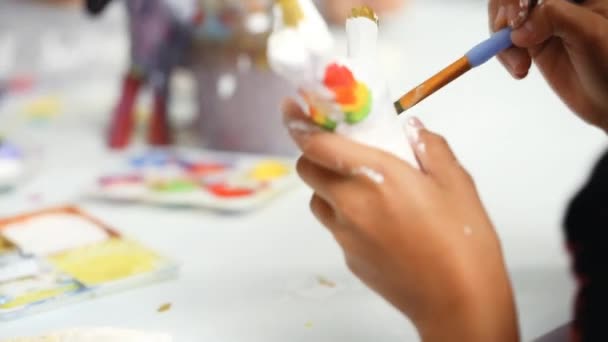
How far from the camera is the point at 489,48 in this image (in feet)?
1.22

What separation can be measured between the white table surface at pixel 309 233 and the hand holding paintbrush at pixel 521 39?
8cm

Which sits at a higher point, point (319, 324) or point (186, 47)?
point (186, 47)

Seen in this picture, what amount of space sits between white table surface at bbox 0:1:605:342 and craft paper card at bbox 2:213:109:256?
27 millimetres

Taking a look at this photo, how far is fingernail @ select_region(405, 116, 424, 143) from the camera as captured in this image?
0.34m

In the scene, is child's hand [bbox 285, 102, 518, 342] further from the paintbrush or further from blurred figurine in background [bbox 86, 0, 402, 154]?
blurred figurine in background [bbox 86, 0, 402, 154]

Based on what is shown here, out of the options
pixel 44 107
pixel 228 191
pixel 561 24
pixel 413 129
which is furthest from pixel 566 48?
pixel 44 107

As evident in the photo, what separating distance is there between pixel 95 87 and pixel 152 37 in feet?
0.82

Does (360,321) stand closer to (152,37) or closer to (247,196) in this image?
(247,196)

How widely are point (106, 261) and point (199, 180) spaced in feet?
0.52

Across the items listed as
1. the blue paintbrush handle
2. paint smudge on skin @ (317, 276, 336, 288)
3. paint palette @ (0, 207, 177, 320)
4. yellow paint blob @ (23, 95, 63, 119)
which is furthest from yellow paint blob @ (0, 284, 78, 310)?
yellow paint blob @ (23, 95, 63, 119)

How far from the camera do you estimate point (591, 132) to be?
2.32 feet

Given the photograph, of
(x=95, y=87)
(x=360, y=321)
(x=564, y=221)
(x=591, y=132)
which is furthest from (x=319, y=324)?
(x=95, y=87)

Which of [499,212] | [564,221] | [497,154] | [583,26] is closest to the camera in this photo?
[564,221]

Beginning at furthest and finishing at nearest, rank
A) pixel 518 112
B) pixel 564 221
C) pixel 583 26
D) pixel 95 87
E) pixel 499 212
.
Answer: pixel 95 87 → pixel 518 112 → pixel 499 212 → pixel 583 26 → pixel 564 221
